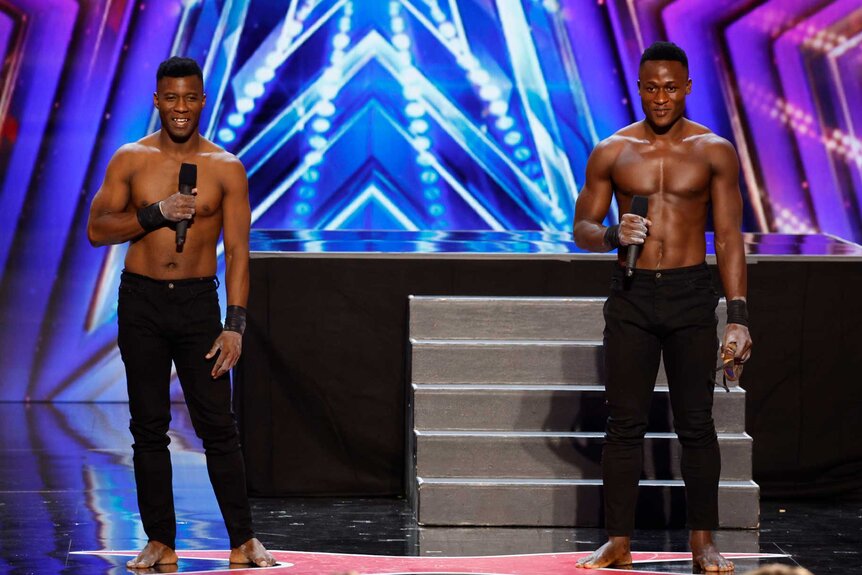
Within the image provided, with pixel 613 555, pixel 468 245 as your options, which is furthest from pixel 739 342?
pixel 468 245

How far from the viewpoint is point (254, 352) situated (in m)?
5.42

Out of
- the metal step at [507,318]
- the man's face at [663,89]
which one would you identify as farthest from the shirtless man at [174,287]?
the metal step at [507,318]

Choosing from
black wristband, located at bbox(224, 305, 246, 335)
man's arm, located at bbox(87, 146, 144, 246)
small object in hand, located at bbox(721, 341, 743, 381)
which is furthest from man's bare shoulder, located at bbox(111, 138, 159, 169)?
small object in hand, located at bbox(721, 341, 743, 381)

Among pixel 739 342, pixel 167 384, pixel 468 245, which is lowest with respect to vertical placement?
pixel 167 384

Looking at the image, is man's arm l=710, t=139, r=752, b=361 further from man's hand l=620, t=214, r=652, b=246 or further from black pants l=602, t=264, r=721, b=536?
man's hand l=620, t=214, r=652, b=246

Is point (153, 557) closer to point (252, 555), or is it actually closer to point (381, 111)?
point (252, 555)

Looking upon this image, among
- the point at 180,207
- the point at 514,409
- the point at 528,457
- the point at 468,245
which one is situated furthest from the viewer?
the point at 468,245

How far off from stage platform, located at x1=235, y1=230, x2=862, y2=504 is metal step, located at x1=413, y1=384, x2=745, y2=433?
349mm

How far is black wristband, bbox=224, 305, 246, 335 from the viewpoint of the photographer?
4090 mm

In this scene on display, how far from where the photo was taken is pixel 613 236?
4.04 meters

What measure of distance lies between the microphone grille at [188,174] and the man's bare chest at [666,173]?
1262 millimetres

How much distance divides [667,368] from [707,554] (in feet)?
1.86

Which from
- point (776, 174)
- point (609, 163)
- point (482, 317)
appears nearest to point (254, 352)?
point (482, 317)

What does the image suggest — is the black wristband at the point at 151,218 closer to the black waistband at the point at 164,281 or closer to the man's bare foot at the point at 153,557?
the black waistband at the point at 164,281
